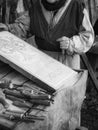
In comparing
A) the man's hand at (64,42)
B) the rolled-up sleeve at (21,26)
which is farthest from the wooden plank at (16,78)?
the rolled-up sleeve at (21,26)

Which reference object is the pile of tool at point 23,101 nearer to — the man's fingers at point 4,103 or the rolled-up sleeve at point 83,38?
the man's fingers at point 4,103

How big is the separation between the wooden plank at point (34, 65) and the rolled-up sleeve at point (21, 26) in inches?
19.0

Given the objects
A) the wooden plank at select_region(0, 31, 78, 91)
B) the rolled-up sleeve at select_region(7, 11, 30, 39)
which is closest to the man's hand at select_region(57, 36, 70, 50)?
the wooden plank at select_region(0, 31, 78, 91)

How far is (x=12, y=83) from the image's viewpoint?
10.0 feet

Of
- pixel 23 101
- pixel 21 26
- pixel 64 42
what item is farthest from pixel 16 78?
pixel 21 26

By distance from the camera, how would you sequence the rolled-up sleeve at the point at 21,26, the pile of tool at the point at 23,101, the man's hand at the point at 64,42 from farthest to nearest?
the rolled-up sleeve at the point at 21,26
the man's hand at the point at 64,42
the pile of tool at the point at 23,101

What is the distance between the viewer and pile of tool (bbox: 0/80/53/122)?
2.58m

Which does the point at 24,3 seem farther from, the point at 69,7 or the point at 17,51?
the point at 17,51

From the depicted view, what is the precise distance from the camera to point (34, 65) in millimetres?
3186

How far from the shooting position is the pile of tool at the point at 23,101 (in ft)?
8.48

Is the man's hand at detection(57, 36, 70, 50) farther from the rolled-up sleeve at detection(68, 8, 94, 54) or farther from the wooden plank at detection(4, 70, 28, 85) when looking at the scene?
the wooden plank at detection(4, 70, 28, 85)

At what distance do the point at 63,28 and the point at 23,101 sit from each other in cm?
124

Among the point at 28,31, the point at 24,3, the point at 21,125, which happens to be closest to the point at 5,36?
the point at 28,31

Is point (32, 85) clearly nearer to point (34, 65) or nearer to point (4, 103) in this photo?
point (34, 65)
